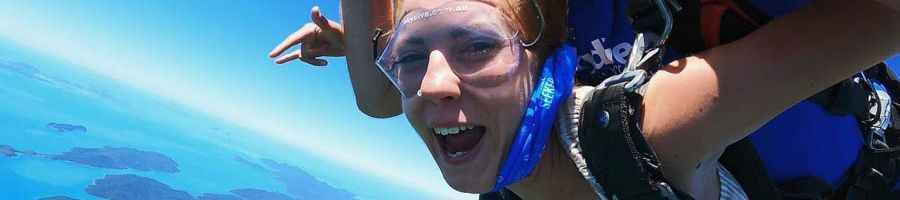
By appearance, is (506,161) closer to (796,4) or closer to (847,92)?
(796,4)

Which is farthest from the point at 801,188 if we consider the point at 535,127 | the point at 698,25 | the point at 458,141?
the point at 458,141

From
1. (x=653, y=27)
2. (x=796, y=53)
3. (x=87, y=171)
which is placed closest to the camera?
(x=796, y=53)

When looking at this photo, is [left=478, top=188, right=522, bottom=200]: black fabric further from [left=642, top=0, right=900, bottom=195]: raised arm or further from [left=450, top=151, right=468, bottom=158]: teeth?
[left=642, top=0, right=900, bottom=195]: raised arm

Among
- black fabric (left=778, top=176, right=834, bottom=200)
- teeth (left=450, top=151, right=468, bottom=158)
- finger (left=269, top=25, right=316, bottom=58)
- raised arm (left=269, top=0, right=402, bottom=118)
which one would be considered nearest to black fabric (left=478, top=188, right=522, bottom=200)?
raised arm (left=269, top=0, right=402, bottom=118)

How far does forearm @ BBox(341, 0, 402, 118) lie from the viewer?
4.24ft

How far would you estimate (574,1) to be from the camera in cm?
112

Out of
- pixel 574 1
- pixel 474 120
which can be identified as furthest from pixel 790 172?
pixel 474 120

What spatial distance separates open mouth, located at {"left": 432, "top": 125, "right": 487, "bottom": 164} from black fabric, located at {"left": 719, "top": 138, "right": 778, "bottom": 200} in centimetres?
44

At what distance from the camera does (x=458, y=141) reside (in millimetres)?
946

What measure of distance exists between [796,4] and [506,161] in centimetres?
49

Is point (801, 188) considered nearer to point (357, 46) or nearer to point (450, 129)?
point (450, 129)

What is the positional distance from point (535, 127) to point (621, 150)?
0.50ft

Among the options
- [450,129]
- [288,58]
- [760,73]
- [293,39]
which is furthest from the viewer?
[288,58]

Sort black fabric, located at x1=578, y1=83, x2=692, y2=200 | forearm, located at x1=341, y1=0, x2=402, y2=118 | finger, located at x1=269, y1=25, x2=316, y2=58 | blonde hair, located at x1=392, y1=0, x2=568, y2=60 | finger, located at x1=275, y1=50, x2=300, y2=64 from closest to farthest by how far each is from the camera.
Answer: black fabric, located at x1=578, y1=83, x2=692, y2=200, blonde hair, located at x1=392, y1=0, x2=568, y2=60, forearm, located at x1=341, y1=0, x2=402, y2=118, finger, located at x1=269, y1=25, x2=316, y2=58, finger, located at x1=275, y1=50, x2=300, y2=64
